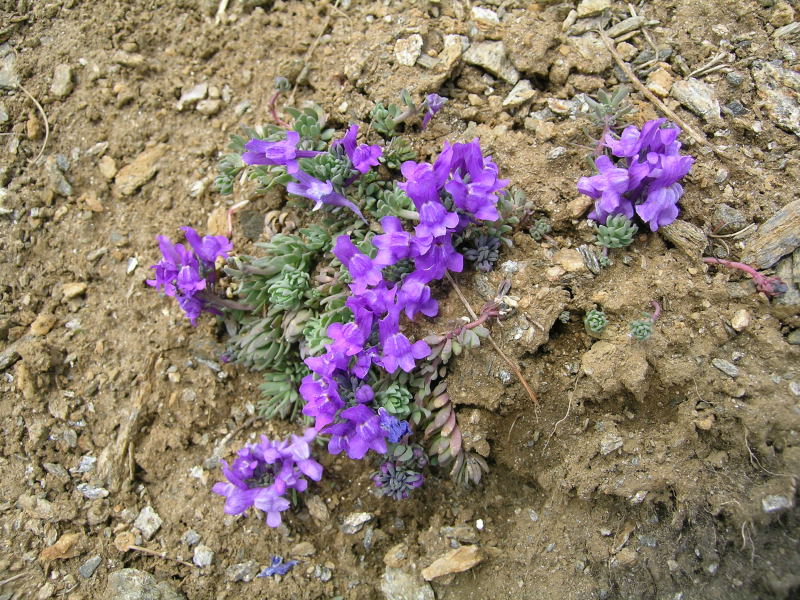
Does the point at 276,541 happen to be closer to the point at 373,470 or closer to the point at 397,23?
the point at 373,470

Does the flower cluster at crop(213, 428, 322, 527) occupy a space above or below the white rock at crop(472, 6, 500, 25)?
below

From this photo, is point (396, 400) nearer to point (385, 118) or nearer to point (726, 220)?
point (385, 118)

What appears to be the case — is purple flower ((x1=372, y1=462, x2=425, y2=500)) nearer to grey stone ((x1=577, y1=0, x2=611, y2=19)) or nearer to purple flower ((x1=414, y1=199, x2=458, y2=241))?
purple flower ((x1=414, y1=199, x2=458, y2=241))

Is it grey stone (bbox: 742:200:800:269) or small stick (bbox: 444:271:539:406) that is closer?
grey stone (bbox: 742:200:800:269)

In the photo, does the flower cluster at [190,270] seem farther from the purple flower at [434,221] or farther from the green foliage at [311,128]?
the purple flower at [434,221]

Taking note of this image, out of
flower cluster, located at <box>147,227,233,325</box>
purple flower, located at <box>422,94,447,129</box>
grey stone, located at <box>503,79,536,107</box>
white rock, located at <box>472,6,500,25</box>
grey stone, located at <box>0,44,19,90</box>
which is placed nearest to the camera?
flower cluster, located at <box>147,227,233,325</box>

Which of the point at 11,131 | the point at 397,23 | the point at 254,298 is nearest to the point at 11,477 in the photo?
→ the point at 254,298

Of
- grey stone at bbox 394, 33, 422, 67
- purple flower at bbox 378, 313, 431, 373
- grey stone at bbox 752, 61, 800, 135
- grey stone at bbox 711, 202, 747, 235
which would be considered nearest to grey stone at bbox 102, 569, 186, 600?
purple flower at bbox 378, 313, 431, 373
